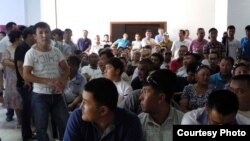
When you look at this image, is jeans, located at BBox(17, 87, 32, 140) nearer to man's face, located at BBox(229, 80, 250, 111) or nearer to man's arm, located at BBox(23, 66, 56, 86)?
man's arm, located at BBox(23, 66, 56, 86)

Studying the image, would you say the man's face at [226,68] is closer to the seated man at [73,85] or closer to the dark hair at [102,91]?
the seated man at [73,85]

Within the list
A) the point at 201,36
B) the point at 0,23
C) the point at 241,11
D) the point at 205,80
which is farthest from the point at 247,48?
the point at 0,23

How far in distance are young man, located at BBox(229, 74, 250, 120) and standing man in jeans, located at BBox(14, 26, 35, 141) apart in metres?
2.23

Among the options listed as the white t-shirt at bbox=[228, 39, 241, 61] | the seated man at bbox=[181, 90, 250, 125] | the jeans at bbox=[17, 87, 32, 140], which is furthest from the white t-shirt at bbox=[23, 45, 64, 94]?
the white t-shirt at bbox=[228, 39, 241, 61]

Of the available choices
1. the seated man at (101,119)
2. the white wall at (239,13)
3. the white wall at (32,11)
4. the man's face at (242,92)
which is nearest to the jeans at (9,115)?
the man's face at (242,92)

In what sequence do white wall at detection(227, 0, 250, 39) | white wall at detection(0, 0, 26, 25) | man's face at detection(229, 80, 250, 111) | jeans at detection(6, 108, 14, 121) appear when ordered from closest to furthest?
man's face at detection(229, 80, 250, 111) → jeans at detection(6, 108, 14, 121) → white wall at detection(227, 0, 250, 39) → white wall at detection(0, 0, 26, 25)

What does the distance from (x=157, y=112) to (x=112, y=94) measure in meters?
0.47

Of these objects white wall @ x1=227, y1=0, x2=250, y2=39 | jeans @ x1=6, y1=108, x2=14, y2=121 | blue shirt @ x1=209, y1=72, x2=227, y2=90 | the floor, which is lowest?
the floor

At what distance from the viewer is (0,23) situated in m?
11.4

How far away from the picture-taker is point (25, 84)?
13.8ft

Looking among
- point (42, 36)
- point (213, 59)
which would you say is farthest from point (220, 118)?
point (213, 59)

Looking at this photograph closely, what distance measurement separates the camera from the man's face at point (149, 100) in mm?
2318

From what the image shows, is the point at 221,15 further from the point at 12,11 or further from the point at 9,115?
the point at 9,115

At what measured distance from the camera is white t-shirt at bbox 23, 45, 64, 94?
3609mm
